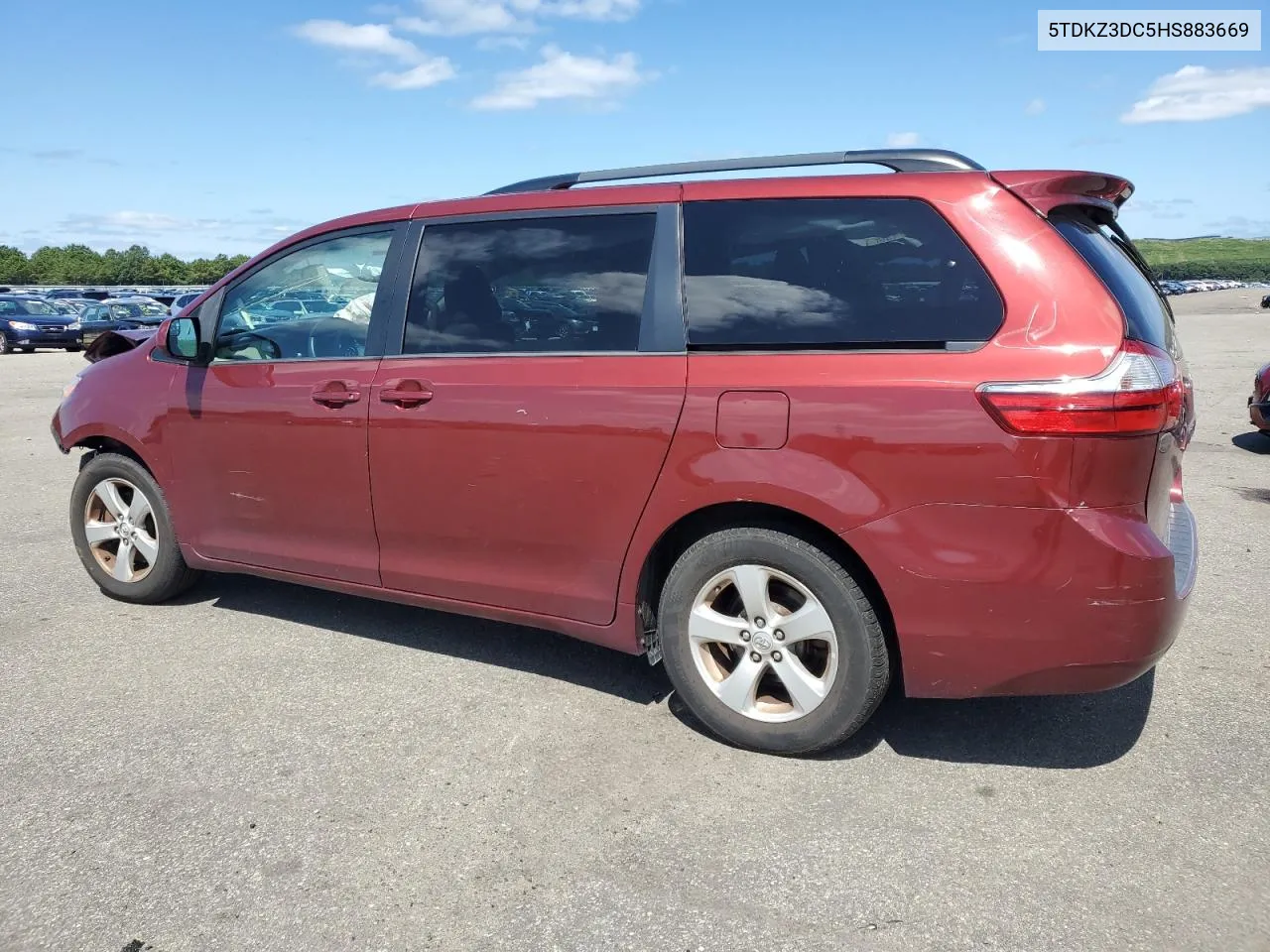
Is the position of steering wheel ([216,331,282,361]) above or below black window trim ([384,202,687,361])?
below

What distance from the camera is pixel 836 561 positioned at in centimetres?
324

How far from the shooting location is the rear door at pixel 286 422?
4121 millimetres

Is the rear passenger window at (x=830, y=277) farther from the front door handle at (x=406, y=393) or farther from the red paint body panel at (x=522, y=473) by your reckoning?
the front door handle at (x=406, y=393)

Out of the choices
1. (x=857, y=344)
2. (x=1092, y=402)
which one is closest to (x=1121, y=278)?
(x=1092, y=402)

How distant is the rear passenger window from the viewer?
3.09 meters

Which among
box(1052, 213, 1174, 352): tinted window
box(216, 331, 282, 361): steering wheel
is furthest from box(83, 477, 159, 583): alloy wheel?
box(1052, 213, 1174, 352): tinted window

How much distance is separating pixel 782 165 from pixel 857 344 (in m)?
0.83

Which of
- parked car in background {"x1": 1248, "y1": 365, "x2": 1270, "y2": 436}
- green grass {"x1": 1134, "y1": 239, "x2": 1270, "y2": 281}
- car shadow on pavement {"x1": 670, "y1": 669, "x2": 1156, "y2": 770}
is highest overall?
parked car in background {"x1": 1248, "y1": 365, "x2": 1270, "y2": 436}

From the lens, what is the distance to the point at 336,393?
161 inches

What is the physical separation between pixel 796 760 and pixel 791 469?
1.01 meters

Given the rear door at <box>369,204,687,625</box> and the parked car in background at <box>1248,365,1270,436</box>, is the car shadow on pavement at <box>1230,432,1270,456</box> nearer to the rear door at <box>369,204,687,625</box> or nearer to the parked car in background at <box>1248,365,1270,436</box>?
the parked car in background at <box>1248,365,1270,436</box>

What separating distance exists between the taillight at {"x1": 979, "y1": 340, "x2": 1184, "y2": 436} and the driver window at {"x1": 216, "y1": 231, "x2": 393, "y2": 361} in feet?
8.22

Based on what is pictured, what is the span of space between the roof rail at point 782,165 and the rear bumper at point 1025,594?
1168mm

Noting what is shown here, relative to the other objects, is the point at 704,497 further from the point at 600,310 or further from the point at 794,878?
the point at 794,878
